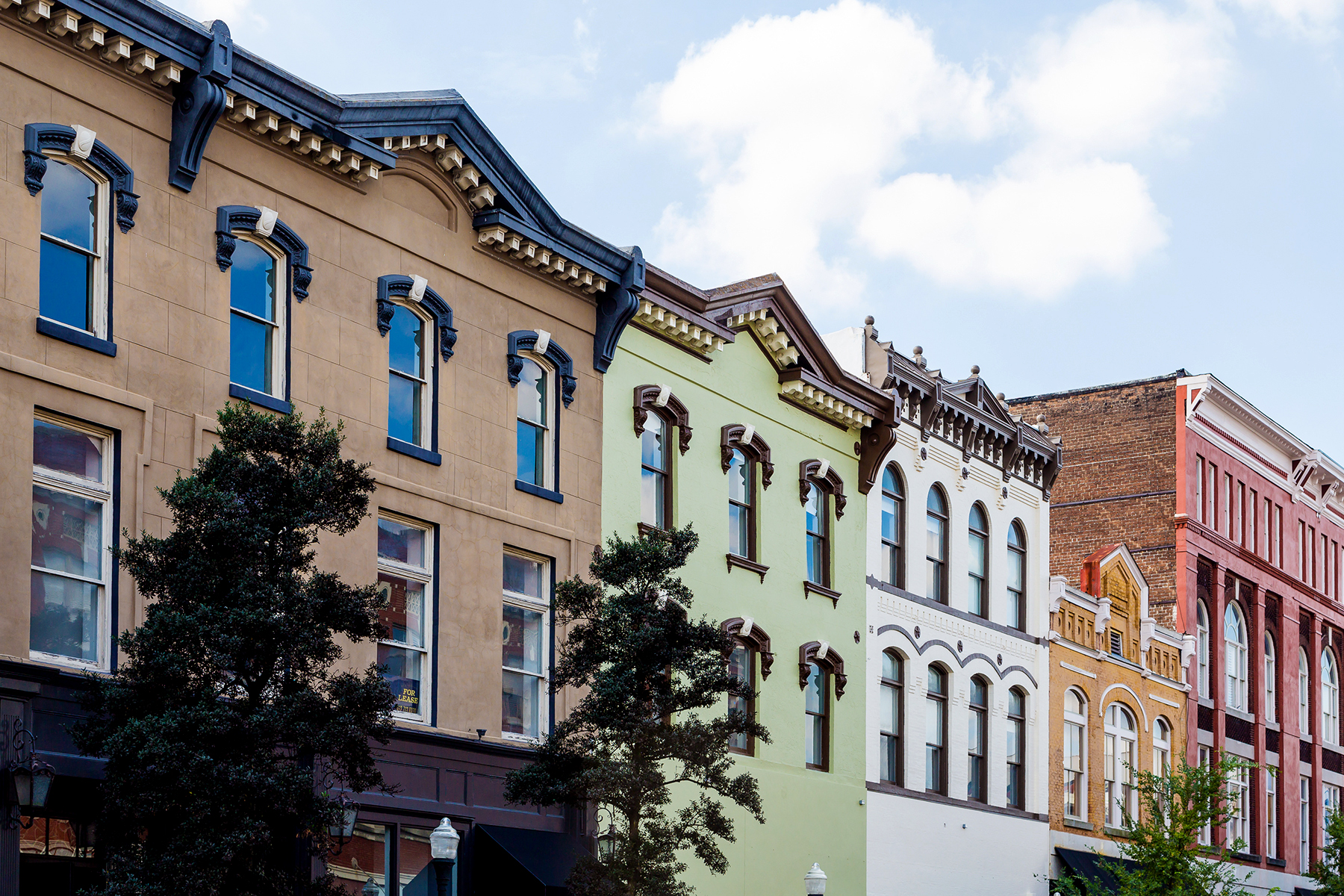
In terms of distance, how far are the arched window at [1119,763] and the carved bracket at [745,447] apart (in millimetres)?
14496

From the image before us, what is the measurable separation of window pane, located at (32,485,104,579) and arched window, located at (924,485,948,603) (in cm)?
1987

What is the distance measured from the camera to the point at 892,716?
108 ft

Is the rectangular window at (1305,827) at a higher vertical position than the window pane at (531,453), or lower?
lower

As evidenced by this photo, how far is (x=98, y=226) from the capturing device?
18.5m

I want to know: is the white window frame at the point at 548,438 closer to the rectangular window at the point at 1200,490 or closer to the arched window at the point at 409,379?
the arched window at the point at 409,379

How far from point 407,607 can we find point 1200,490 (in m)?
30.2

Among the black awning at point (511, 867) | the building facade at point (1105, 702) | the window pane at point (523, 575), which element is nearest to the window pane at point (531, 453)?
the window pane at point (523, 575)

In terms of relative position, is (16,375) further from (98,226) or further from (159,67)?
(159,67)

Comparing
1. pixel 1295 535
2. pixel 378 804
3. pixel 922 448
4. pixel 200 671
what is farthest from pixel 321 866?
pixel 1295 535

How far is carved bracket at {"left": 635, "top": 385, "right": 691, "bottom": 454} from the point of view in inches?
1049

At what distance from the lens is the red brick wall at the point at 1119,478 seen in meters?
45.9

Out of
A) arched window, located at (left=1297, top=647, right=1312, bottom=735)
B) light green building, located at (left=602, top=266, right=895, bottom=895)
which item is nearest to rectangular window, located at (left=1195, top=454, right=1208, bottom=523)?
arched window, located at (left=1297, top=647, right=1312, bottom=735)

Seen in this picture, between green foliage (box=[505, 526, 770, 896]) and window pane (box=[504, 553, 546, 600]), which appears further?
window pane (box=[504, 553, 546, 600])

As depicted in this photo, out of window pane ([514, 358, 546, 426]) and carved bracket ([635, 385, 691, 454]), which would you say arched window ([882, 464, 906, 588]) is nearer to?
carved bracket ([635, 385, 691, 454])
